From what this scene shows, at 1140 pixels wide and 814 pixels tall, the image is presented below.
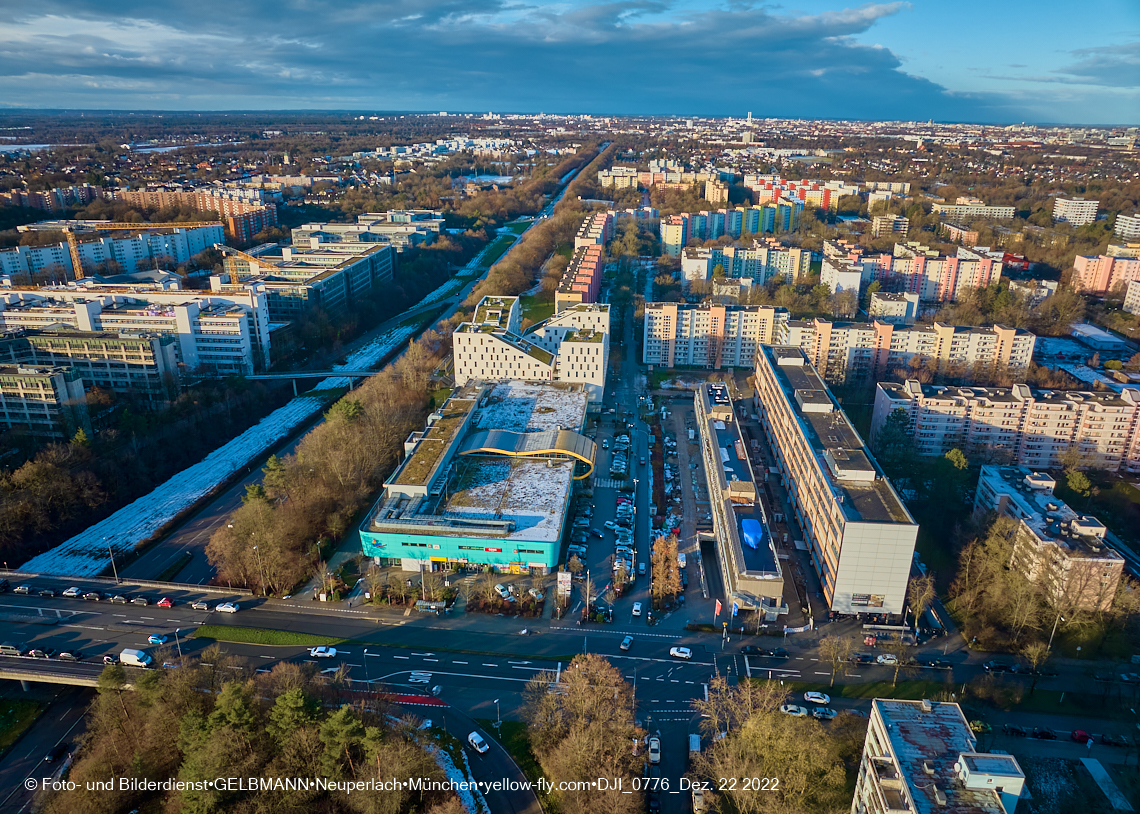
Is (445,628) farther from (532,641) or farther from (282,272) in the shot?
(282,272)

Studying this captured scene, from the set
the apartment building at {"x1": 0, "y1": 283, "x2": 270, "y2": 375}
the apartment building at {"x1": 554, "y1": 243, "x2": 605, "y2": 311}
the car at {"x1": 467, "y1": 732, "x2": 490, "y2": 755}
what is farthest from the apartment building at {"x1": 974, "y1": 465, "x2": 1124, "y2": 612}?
the apartment building at {"x1": 0, "y1": 283, "x2": 270, "y2": 375}

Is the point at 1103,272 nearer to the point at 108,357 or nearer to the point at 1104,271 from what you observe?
the point at 1104,271

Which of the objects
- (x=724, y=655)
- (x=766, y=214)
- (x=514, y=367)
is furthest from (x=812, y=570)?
(x=766, y=214)

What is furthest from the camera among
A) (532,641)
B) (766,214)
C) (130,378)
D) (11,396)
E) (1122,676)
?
(766,214)

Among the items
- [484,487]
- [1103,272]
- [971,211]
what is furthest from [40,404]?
[971,211]

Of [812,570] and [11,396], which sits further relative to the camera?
[11,396]

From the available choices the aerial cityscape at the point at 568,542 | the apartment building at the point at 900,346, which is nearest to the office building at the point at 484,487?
the aerial cityscape at the point at 568,542

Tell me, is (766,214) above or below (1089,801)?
above

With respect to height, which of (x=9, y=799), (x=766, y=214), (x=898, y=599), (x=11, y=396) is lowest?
(x=9, y=799)
